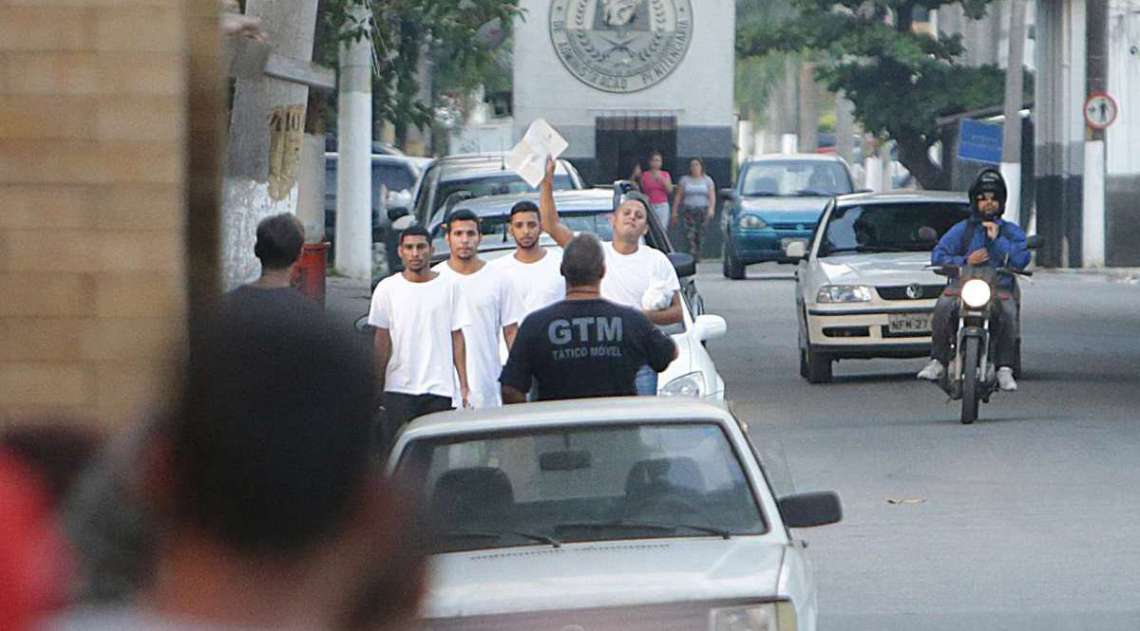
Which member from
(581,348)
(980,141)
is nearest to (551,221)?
(581,348)

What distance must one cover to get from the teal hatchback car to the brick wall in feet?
87.1

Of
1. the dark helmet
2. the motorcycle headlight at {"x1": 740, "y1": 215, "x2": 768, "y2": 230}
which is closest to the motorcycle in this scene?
the dark helmet

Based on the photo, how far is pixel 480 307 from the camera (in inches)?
411

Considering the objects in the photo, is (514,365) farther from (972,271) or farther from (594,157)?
(594,157)

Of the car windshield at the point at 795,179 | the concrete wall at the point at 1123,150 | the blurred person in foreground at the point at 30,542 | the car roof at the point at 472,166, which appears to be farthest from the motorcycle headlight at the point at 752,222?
the blurred person in foreground at the point at 30,542

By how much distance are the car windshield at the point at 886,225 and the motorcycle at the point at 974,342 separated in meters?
3.32

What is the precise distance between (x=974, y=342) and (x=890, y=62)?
28097mm

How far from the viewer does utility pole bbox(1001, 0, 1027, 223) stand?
3572 centimetres

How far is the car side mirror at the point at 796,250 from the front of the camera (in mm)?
18484

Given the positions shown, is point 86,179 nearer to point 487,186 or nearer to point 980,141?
point 487,186

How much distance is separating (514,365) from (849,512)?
332 centimetres

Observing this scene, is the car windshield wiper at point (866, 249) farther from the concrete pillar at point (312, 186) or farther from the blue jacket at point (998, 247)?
the concrete pillar at point (312, 186)

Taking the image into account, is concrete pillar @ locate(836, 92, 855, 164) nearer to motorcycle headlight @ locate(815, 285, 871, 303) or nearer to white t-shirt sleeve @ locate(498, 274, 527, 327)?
motorcycle headlight @ locate(815, 285, 871, 303)

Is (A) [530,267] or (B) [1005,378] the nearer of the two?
(A) [530,267]
